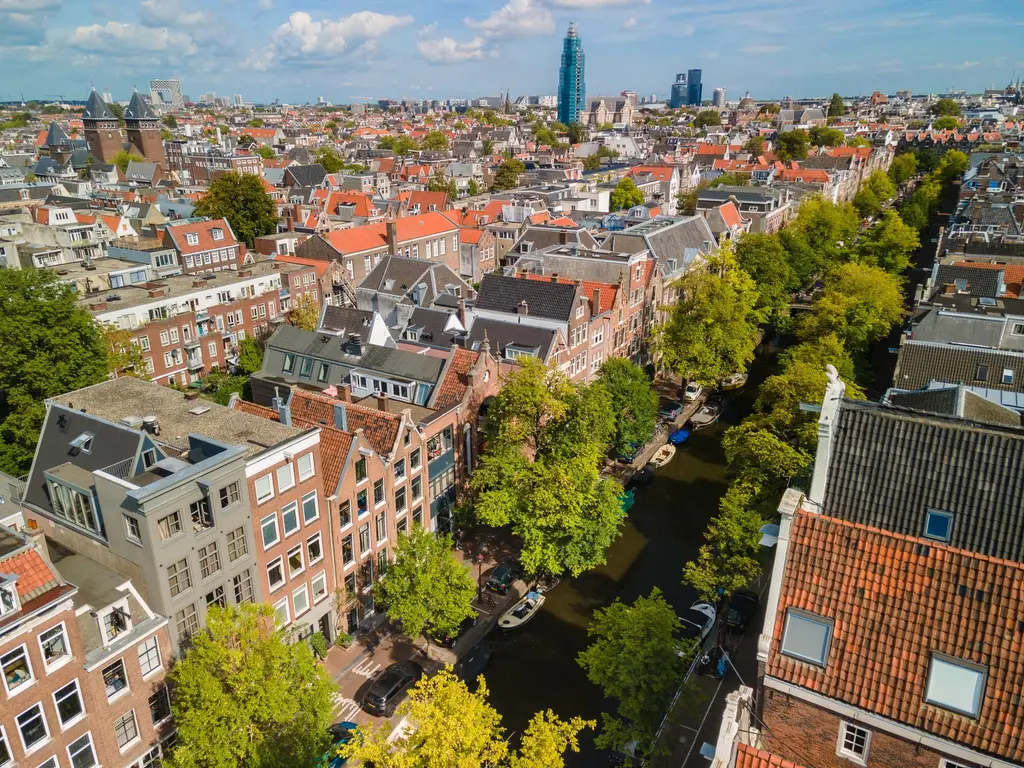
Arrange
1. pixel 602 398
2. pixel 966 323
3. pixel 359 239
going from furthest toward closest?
pixel 359 239, pixel 966 323, pixel 602 398

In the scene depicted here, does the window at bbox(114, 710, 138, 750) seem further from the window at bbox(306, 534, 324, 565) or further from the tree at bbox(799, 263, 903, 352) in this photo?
the tree at bbox(799, 263, 903, 352)

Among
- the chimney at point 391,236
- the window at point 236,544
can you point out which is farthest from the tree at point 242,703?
the chimney at point 391,236

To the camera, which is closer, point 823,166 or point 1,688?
point 1,688

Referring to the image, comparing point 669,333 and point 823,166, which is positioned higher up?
point 823,166

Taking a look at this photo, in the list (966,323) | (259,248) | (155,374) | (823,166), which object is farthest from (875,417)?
(823,166)

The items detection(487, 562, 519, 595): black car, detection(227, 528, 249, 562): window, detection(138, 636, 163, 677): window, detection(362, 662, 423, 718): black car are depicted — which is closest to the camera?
detection(138, 636, 163, 677): window

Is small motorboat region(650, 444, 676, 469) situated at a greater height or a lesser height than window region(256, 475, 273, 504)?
lesser

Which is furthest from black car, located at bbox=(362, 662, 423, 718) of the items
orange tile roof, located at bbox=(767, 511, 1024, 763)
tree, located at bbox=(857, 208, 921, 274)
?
tree, located at bbox=(857, 208, 921, 274)

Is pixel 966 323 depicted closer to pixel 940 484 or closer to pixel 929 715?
pixel 940 484
